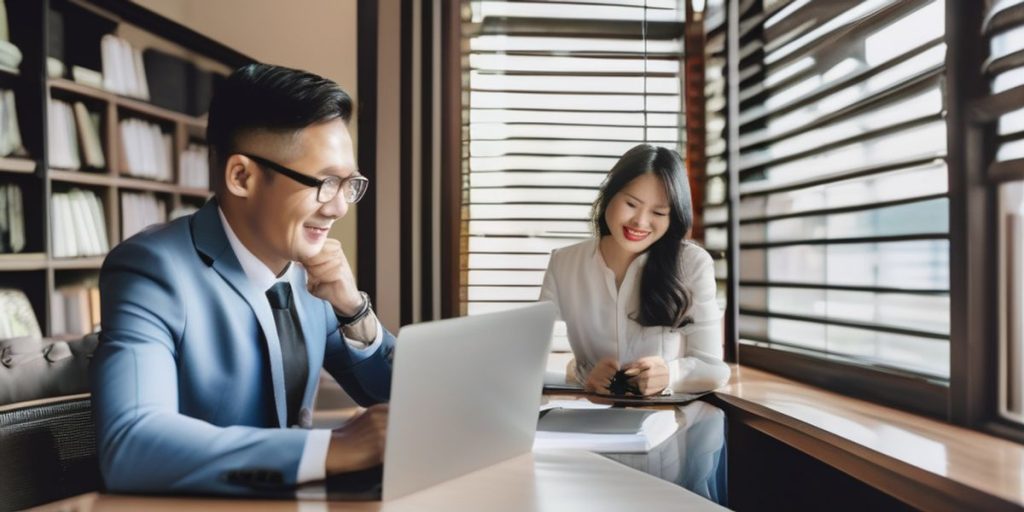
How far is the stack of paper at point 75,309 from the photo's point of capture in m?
2.48

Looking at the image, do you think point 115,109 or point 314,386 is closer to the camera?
point 314,386

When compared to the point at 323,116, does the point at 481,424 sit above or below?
below

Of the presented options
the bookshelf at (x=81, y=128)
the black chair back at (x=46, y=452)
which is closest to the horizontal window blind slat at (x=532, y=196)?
the black chair back at (x=46, y=452)

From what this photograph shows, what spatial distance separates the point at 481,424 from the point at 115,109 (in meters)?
2.44

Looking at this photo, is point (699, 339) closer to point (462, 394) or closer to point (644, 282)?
point (644, 282)

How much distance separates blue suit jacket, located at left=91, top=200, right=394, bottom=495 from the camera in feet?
2.50

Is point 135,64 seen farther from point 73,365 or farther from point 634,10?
point 73,365

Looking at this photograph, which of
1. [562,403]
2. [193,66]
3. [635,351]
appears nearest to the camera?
[562,403]

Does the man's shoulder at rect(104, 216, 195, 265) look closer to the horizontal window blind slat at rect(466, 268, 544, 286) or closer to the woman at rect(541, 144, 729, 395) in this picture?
the woman at rect(541, 144, 729, 395)

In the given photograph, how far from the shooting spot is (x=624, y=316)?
1697 millimetres

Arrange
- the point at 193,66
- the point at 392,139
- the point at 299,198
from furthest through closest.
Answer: the point at 193,66
the point at 392,139
the point at 299,198

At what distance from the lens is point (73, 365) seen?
103 centimetres

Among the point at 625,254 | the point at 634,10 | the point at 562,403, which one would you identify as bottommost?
the point at 562,403

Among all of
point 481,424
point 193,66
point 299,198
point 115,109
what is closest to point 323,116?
point 299,198
